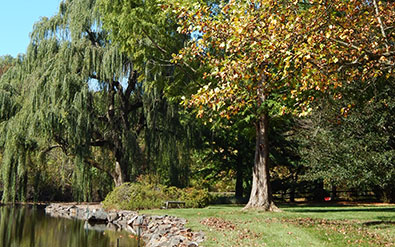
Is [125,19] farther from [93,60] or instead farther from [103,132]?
[103,132]

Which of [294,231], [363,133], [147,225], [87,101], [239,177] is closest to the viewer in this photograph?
[294,231]

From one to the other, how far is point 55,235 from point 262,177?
8.40m

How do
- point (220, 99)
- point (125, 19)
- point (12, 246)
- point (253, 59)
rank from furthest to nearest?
point (125, 19) < point (12, 246) < point (253, 59) < point (220, 99)

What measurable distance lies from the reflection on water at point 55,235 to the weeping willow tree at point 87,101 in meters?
1.49

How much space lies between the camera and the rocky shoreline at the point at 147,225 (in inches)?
388

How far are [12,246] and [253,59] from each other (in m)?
10.2

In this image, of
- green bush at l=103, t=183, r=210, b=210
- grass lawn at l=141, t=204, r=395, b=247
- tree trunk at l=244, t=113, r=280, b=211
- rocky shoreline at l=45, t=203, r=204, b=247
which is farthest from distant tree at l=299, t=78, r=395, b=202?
A: green bush at l=103, t=183, r=210, b=210

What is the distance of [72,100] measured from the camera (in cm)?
1761

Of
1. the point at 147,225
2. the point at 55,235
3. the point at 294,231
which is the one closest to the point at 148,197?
the point at 147,225

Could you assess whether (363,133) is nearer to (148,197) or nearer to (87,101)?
(148,197)

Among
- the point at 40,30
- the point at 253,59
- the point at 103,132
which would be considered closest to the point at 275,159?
the point at 103,132

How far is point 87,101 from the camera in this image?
706 inches

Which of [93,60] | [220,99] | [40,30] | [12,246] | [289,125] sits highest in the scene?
[40,30]

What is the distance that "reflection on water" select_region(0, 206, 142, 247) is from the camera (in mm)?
12602
